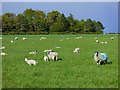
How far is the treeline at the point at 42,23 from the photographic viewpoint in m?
95.9

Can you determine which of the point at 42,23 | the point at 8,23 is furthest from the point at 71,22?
the point at 8,23

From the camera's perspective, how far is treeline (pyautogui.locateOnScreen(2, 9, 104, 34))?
95875 mm

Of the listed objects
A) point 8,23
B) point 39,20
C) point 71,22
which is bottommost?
point 8,23

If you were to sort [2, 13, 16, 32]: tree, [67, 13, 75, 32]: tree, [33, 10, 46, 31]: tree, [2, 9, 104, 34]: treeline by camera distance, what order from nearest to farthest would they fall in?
1. [2, 13, 16, 32]: tree
2. [2, 9, 104, 34]: treeline
3. [33, 10, 46, 31]: tree
4. [67, 13, 75, 32]: tree

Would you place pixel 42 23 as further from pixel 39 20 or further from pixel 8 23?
pixel 8 23

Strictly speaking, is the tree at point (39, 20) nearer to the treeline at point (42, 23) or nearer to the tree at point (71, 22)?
the treeline at point (42, 23)

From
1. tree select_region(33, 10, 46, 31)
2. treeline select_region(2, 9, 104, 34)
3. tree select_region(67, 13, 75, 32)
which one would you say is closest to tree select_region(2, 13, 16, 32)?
treeline select_region(2, 9, 104, 34)

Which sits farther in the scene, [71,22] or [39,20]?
[71,22]

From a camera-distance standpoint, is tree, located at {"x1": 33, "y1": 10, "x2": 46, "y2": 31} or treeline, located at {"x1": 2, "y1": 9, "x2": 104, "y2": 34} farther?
tree, located at {"x1": 33, "y1": 10, "x2": 46, "y2": 31}

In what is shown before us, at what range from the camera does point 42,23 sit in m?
101

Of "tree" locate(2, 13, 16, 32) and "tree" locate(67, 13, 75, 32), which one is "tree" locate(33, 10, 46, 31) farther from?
"tree" locate(67, 13, 75, 32)

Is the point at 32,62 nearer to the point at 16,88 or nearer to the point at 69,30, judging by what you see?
the point at 16,88

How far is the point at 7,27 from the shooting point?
95188 mm

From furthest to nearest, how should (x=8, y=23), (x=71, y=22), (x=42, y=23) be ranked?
(x=71, y=22) → (x=42, y=23) → (x=8, y=23)
